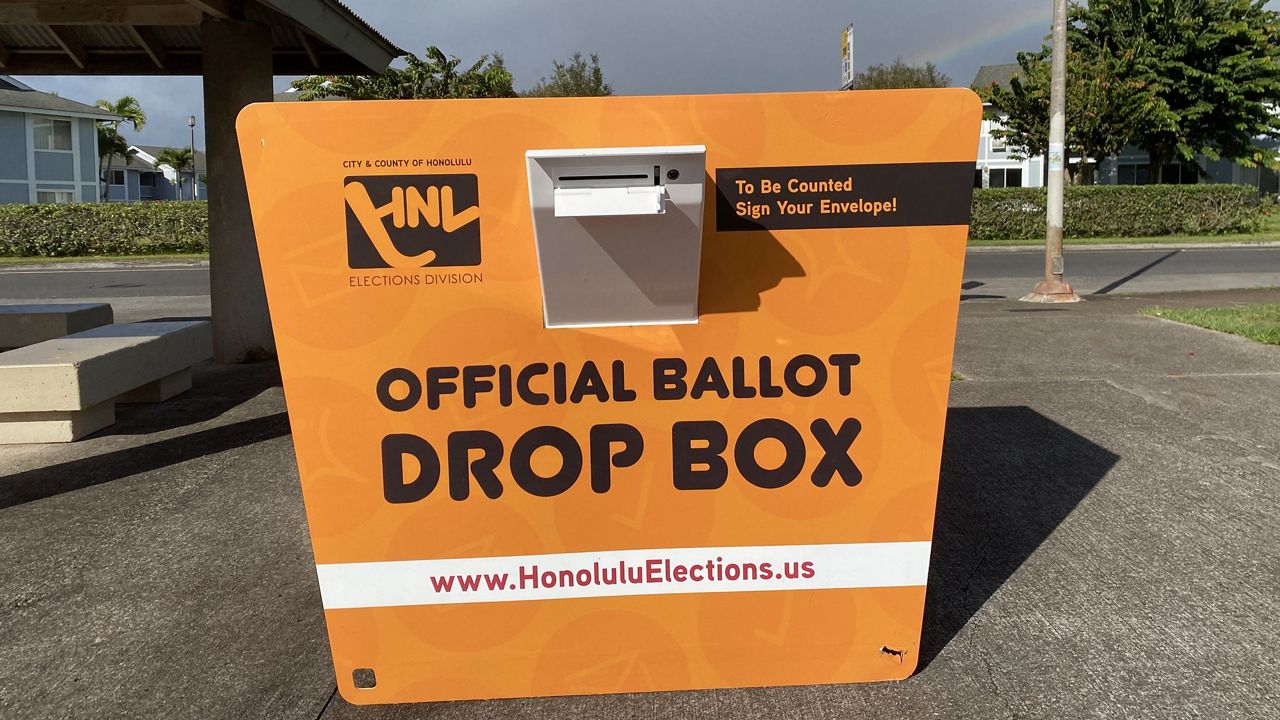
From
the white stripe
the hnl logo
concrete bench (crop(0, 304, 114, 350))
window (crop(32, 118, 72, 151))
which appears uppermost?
window (crop(32, 118, 72, 151))

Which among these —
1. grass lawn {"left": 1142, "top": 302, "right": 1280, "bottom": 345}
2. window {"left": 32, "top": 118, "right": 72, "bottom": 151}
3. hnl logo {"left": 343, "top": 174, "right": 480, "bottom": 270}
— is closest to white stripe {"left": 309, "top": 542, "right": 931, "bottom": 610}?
hnl logo {"left": 343, "top": 174, "right": 480, "bottom": 270}

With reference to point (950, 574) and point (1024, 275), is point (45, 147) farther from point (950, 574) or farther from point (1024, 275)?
point (950, 574)

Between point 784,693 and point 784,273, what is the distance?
4.33ft

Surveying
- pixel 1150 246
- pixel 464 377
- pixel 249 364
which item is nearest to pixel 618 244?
pixel 464 377

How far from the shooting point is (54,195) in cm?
4991

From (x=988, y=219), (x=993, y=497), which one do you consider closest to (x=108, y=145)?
(x=988, y=219)

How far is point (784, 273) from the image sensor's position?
2883 millimetres

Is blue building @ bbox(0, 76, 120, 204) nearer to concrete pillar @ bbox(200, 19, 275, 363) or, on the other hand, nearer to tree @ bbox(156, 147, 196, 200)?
tree @ bbox(156, 147, 196, 200)

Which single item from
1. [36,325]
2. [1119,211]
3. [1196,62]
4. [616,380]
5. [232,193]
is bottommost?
[36,325]

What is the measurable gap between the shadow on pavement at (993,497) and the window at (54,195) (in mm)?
53923

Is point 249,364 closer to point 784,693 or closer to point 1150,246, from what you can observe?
point 784,693

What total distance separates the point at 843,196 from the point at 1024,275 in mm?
16937

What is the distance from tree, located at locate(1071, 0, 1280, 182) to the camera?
34.3 metres

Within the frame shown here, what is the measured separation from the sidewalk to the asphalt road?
9434 millimetres
